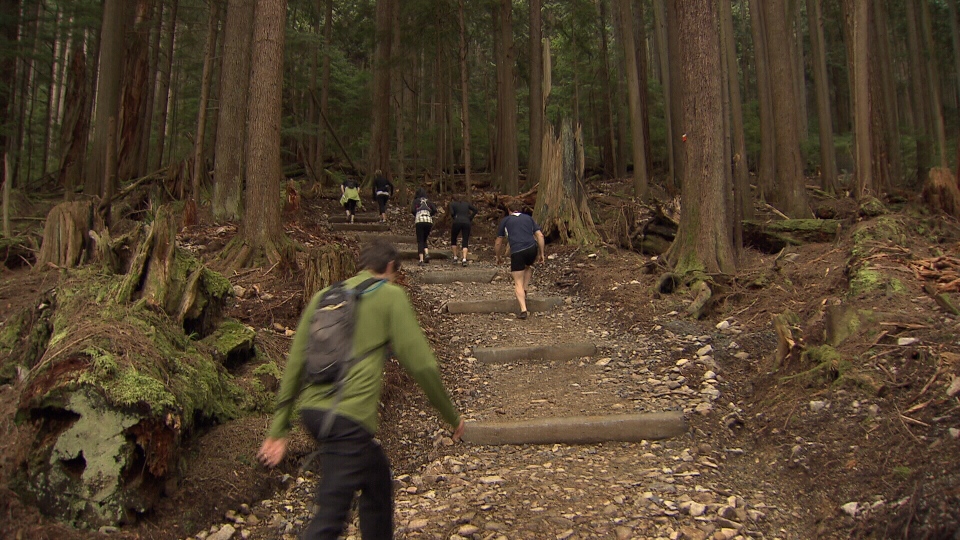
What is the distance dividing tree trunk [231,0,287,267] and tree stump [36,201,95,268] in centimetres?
284

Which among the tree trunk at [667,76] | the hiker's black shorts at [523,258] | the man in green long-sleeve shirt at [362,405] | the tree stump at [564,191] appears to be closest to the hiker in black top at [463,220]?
the tree stump at [564,191]

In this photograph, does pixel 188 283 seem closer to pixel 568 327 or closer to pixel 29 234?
pixel 568 327

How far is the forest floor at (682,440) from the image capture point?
447 cm

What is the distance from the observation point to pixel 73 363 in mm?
4609

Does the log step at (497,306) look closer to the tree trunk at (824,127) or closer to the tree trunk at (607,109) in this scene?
the tree trunk at (824,127)

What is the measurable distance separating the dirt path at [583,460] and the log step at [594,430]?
84 mm

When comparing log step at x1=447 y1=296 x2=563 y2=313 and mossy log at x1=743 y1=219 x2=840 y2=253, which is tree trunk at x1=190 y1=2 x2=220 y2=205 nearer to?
log step at x1=447 y1=296 x2=563 y2=313

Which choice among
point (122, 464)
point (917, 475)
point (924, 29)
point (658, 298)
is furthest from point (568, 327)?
point (924, 29)

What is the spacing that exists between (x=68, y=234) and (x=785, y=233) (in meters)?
11.1

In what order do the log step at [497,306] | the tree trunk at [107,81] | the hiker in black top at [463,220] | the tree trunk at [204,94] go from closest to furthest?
the log step at [497,306]
the hiker in black top at [463,220]
the tree trunk at [107,81]
the tree trunk at [204,94]

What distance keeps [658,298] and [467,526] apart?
225 inches

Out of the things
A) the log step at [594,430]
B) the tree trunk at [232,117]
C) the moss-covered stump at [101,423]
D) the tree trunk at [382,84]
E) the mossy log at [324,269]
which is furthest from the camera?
the tree trunk at [382,84]

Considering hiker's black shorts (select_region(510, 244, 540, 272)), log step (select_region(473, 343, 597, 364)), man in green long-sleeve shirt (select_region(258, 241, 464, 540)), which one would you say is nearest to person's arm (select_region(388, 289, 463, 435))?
man in green long-sleeve shirt (select_region(258, 241, 464, 540))

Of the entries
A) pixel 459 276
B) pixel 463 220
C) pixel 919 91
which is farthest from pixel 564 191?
pixel 919 91
